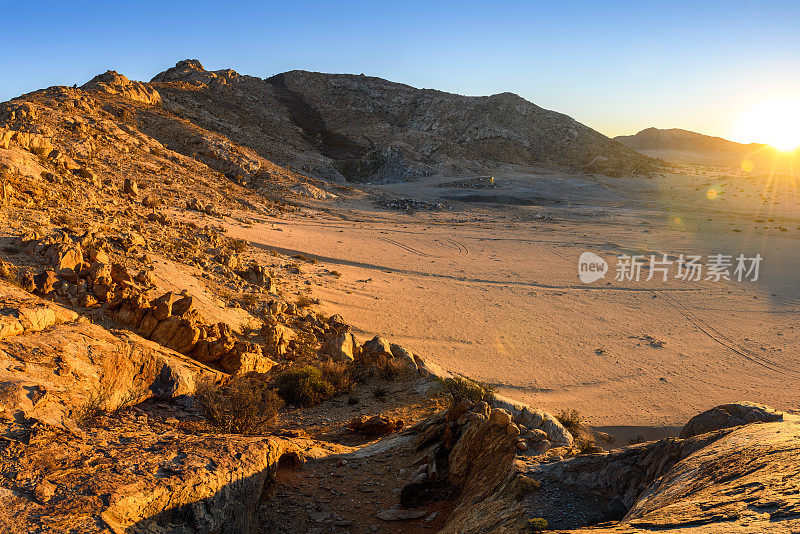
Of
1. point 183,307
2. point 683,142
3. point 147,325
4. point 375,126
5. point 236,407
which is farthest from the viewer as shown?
point 683,142

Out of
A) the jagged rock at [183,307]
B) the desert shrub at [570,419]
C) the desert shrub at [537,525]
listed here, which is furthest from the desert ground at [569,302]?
the desert shrub at [537,525]

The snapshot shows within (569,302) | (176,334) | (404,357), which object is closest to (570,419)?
(404,357)

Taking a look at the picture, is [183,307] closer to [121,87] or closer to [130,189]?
[130,189]

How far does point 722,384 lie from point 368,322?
31.6 feet

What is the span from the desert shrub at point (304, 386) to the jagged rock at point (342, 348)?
3.98 feet

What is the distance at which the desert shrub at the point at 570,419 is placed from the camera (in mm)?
9321

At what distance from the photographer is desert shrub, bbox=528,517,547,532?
4.09 meters

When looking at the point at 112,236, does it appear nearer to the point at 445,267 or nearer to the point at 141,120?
the point at 445,267

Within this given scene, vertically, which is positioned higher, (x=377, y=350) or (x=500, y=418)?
(x=500, y=418)

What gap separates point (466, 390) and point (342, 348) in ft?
9.87

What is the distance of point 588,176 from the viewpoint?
5466cm

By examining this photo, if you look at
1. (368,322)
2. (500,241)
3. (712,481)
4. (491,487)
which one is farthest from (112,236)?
(500,241)

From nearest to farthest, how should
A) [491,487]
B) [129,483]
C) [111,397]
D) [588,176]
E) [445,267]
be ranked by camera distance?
1. [129,483]
2. [491,487]
3. [111,397]
4. [445,267]
5. [588,176]

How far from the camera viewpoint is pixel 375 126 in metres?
67.8
